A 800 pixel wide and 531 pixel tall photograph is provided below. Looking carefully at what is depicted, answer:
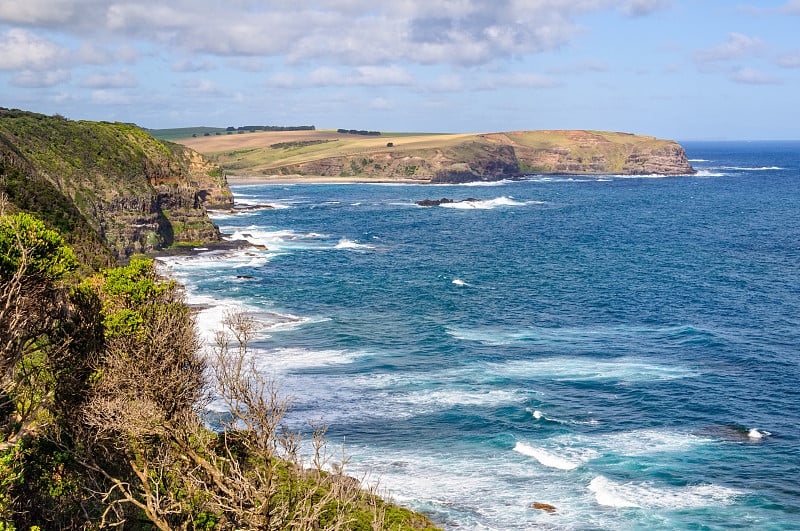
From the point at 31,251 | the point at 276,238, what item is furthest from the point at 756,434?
the point at 276,238

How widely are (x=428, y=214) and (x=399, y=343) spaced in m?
122

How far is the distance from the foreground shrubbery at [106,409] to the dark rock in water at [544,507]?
1255 centimetres

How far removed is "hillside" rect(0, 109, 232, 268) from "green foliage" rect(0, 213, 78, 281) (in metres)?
55.5

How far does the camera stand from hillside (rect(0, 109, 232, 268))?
365 ft

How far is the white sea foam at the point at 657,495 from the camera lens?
45.8m

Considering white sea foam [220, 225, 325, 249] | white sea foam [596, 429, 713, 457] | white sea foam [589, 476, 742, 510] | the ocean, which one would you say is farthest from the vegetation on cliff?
white sea foam [220, 225, 325, 249]

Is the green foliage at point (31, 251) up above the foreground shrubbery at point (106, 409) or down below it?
above

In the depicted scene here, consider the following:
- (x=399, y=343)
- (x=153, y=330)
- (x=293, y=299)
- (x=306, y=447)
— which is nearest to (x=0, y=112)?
(x=293, y=299)

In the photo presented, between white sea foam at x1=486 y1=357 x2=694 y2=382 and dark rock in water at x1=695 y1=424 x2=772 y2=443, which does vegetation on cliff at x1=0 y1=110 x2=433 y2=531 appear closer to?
dark rock in water at x1=695 y1=424 x2=772 y2=443

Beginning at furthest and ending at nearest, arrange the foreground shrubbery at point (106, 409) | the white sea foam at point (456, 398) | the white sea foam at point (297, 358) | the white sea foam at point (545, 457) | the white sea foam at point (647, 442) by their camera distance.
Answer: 1. the white sea foam at point (297, 358)
2. the white sea foam at point (456, 398)
3. the white sea foam at point (647, 442)
4. the white sea foam at point (545, 457)
5. the foreground shrubbery at point (106, 409)

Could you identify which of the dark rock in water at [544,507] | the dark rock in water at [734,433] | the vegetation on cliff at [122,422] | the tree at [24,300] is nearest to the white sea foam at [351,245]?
the dark rock in water at [734,433]

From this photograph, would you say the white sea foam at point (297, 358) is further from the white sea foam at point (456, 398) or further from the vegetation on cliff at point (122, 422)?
the vegetation on cliff at point (122, 422)

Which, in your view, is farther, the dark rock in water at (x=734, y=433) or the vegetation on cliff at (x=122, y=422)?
the dark rock in water at (x=734, y=433)

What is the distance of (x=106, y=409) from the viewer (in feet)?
101
